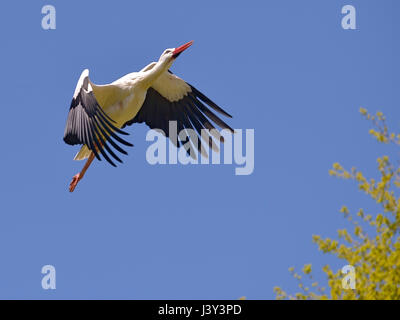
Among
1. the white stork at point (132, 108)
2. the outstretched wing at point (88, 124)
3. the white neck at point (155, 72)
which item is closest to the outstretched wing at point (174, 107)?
the white stork at point (132, 108)

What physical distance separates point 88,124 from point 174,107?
9.72ft

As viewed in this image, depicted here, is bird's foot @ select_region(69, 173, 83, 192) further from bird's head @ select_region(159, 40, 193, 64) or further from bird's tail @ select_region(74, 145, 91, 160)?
bird's head @ select_region(159, 40, 193, 64)

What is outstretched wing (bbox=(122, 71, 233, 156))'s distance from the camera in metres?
17.1

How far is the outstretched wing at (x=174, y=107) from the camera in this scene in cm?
1715

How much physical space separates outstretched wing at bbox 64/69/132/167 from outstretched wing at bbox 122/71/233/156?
84.2 inches

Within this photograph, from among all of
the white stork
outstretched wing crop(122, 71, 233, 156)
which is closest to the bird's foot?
the white stork

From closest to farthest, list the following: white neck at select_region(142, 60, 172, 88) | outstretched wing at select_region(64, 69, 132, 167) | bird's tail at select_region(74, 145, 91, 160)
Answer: outstretched wing at select_region(64, 69, 132, 167), white neck at select_region(142, 60, 172, 88), bird's tail at select_region(74, 145, 91, 160)

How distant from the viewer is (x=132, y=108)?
52.0 ft

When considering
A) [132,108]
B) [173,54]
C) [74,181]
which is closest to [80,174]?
[74,181]

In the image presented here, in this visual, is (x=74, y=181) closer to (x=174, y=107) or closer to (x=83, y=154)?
(x=83, y=154)

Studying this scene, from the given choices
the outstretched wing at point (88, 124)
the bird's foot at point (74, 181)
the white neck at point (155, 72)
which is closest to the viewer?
the outstretched wing at point (88, 124)

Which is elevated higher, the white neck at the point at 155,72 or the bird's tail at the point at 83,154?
the white neck at the point at 155,72

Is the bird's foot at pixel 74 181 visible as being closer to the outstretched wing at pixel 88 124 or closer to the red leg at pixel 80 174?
the red leg at pixel 80 174
